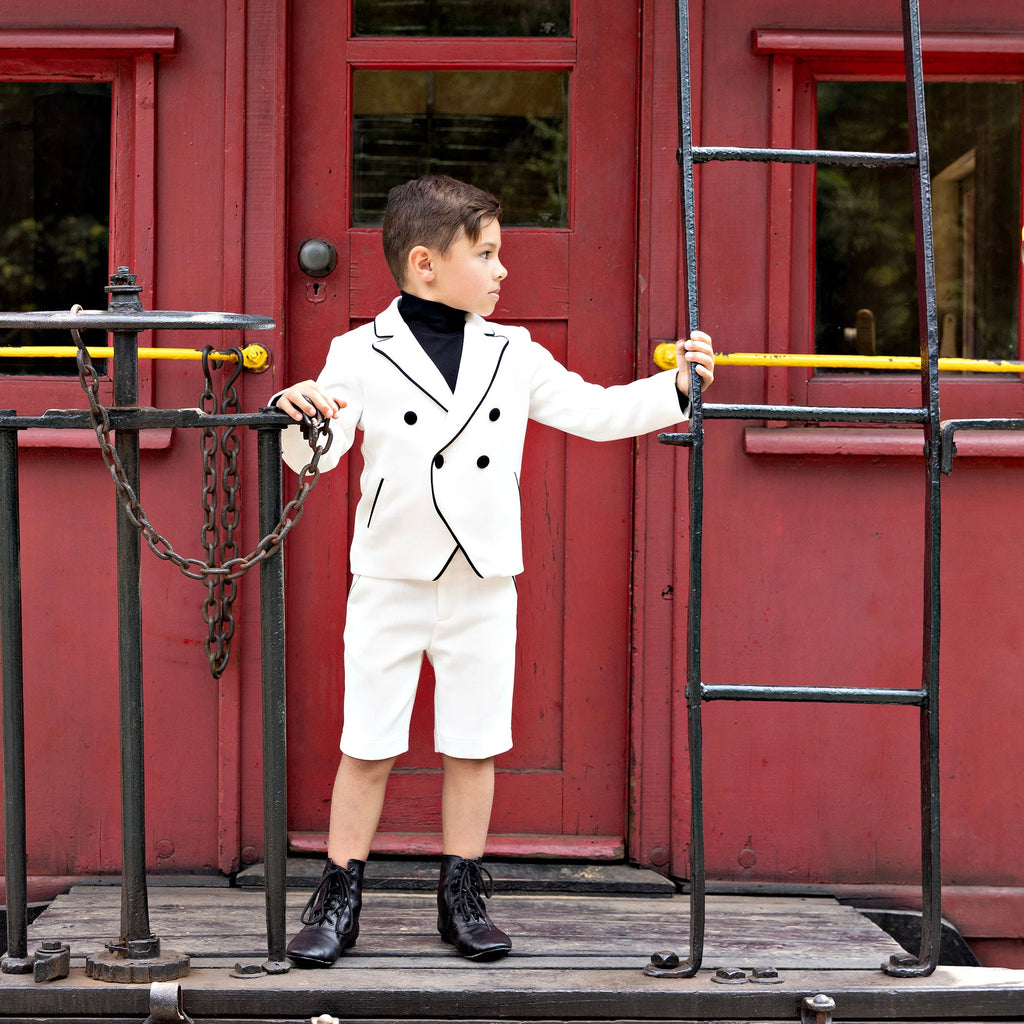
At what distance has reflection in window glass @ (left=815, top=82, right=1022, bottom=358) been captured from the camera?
329cm

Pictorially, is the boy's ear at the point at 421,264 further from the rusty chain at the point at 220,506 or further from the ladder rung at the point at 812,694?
the ladder rung at the point at 812,694

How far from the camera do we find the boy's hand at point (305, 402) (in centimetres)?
237

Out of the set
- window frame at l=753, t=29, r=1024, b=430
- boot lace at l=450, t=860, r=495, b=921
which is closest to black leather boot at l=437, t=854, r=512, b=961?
boot lace at l=450, t=860, r=495, b=921

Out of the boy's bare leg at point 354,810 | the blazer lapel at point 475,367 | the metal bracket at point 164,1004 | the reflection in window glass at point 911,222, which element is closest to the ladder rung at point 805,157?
the blazer lapel at point 475,367

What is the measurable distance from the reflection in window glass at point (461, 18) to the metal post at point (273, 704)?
145cm

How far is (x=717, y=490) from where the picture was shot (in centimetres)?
322

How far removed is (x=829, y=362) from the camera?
3104 millimetres

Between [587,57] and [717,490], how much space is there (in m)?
1.21

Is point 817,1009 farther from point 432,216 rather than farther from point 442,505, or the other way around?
point 432,216

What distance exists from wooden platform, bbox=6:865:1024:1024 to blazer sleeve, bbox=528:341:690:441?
113cm

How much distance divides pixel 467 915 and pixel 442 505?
895 mm

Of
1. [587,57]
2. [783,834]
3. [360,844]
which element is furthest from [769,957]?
[587,57]

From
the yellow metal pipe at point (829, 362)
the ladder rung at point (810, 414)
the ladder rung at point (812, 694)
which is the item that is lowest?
the ladder rung at point (812, 694)

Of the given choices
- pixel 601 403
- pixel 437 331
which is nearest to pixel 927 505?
pixel 601 403
